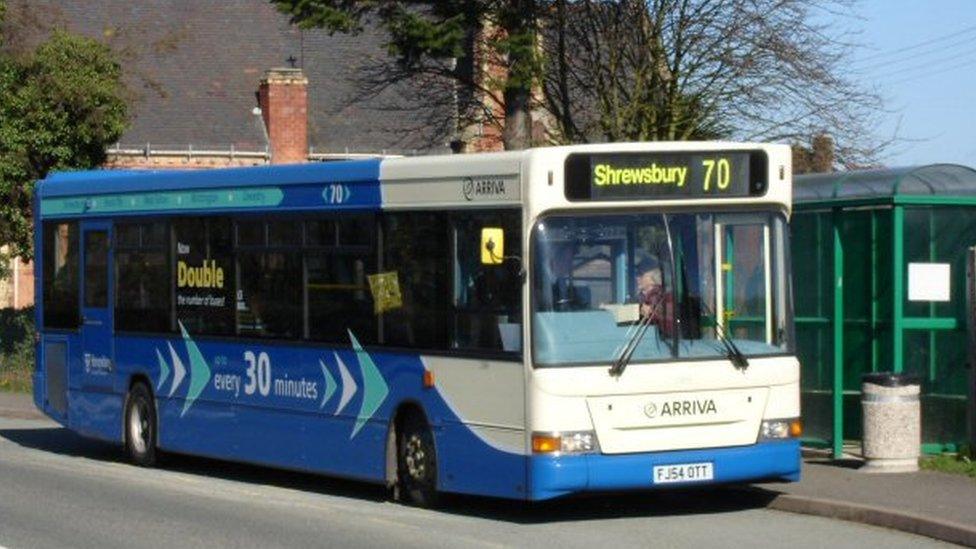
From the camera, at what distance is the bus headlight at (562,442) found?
13.2 meters

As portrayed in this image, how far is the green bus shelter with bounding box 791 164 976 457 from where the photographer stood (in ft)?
53.6

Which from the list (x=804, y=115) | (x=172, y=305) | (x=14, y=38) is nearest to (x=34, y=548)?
(x=172, y=305)

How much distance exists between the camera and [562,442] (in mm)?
13188

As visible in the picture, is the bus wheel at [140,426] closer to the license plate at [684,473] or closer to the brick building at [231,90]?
the license plate at [684,473]

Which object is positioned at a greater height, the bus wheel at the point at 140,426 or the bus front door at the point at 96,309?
the bus front door at the point at 96,309

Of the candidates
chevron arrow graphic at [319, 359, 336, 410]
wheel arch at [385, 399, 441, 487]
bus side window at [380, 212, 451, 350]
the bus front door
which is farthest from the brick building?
wheel arch at [385, 399, 441, 487]

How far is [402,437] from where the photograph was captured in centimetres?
1505

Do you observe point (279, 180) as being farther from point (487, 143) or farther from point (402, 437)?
point (487, 143)

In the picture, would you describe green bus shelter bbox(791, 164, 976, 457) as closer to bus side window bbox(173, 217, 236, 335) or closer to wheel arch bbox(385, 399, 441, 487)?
wheel arch bbox(385, 399, 441, 487)

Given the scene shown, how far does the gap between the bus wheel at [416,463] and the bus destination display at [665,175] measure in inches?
101

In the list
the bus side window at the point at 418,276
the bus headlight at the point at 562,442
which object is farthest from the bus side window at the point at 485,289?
the bus headlight at the point at 562,442

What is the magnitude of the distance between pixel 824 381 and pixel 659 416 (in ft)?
13.8

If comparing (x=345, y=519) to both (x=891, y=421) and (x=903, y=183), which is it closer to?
(x=891, y=421)

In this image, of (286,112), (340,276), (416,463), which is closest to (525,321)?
(416,463)
